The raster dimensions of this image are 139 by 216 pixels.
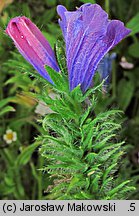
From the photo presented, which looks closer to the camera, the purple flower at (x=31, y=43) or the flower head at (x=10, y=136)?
the purple flower at (x=31, y=43)

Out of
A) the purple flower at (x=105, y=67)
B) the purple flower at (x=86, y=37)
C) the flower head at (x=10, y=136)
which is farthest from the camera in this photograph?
the flower head at (x=10, y=136)

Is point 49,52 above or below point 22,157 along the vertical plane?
above

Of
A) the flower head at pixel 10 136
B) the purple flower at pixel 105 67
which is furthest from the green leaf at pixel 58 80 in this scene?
the flower head at pixel 10 136

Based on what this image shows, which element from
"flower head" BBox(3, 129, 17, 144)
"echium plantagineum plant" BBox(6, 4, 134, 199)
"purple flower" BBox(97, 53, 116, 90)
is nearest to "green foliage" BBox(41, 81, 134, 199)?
"echium plantagineum plant" BBox(6, 4, 134, 199)

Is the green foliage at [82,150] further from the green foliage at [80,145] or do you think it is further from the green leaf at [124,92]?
the green leaf at [124,92]

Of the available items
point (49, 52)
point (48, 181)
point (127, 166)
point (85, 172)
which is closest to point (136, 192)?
point (127, 166)

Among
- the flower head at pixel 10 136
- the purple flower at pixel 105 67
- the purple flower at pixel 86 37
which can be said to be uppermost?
the purple flower at pixel 86 37

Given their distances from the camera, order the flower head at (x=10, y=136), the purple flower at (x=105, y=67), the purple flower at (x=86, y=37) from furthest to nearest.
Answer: the flower head at (x=10, y=136)
the purple flower at (x=105, y=67)
the purple flower at (x=86, y=37)

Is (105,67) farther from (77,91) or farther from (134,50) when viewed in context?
Result: (77,91)

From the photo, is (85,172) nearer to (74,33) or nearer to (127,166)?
(74,33)

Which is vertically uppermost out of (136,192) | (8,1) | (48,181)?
(8,1)
